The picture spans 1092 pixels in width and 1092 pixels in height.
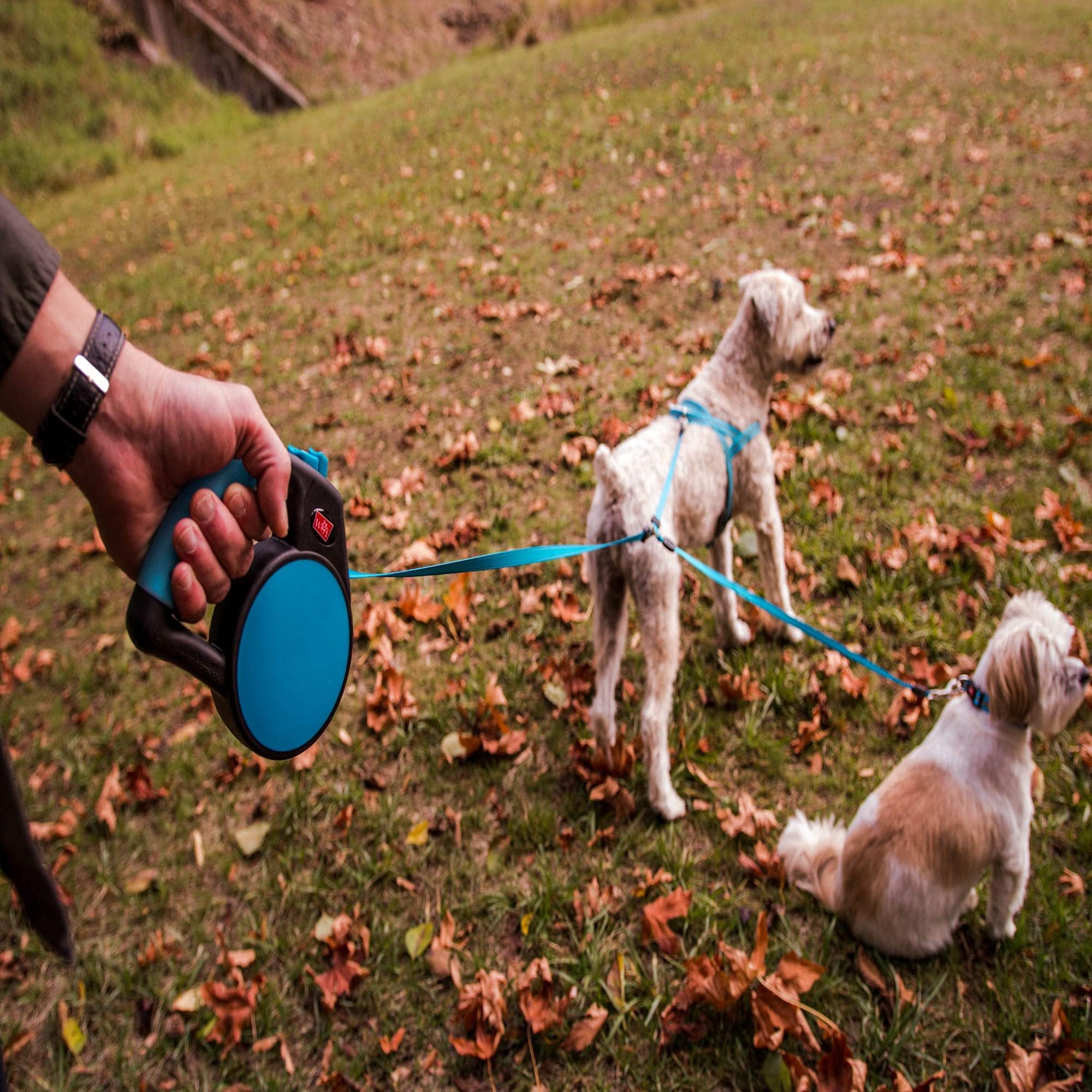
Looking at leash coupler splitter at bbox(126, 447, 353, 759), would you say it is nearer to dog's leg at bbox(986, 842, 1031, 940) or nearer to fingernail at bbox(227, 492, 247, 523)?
fingernail at bbox(227, 492, 247, 523)

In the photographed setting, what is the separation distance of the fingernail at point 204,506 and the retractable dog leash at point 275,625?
5 centimetres

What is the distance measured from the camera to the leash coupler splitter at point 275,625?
53.0 inches

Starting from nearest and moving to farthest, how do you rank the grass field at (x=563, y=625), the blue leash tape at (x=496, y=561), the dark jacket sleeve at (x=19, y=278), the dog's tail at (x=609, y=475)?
the dark jacket sleeve at (x=19, y=278) < the blue leash tape at (x=496, y=561) < the grass field at (x=563, y=625) < the dog's tail at (x=609, y=475)

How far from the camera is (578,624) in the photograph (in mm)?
3844

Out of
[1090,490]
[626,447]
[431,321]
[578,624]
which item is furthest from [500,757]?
[431,321]

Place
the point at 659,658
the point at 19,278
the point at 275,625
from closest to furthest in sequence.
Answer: the point at 19,278, the point at 275,625, the point at 659,658

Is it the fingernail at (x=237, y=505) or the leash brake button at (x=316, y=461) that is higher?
the fingernail at (x=237, y=505)

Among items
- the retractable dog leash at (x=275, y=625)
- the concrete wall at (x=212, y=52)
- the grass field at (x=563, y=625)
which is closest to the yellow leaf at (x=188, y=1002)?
the grass field at (x=563, y=625)

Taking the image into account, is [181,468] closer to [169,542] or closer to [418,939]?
[169,542]

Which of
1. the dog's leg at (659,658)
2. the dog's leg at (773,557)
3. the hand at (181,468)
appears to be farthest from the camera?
the dog's leg at (773,557)

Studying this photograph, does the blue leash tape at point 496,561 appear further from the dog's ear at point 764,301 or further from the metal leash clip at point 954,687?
the dog's ear at point 764,301

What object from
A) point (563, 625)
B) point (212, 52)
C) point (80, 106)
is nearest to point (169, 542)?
point (563, 625)

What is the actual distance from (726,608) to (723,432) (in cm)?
94

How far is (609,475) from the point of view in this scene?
2621 mm
